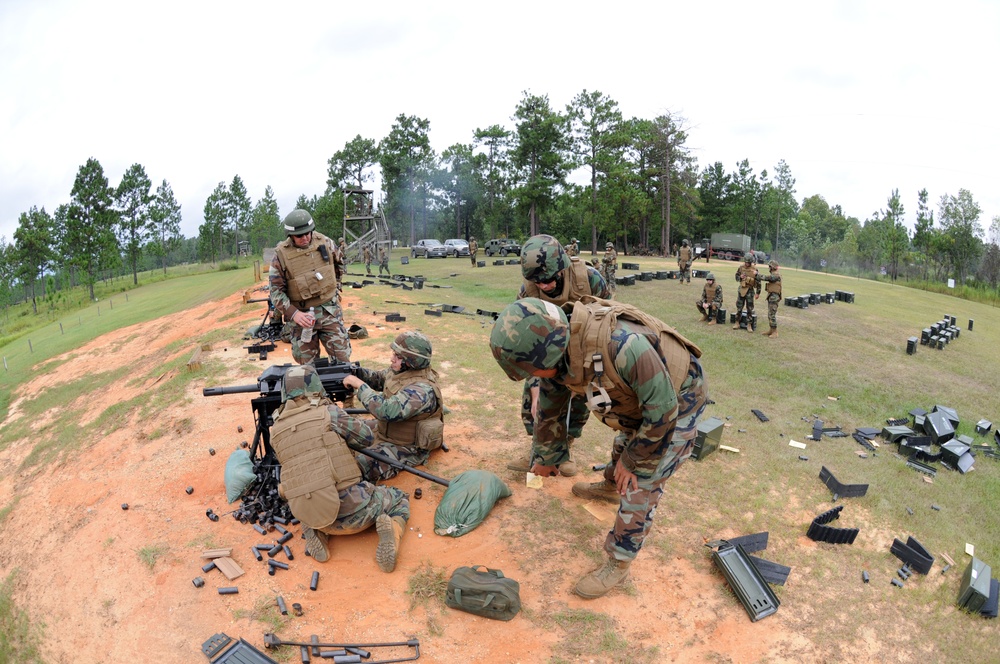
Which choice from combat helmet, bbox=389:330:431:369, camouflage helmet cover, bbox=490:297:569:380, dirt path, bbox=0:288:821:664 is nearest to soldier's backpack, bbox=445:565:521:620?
dirt path, bbox=0:288:821:664

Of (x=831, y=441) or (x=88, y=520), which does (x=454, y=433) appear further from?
(x=831, y=441)

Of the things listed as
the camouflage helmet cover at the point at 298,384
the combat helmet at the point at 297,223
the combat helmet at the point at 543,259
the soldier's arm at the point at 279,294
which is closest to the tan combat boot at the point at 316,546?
the camouflage helmet cover at the point at 298,384

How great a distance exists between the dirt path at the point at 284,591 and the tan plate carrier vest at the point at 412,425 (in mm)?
421

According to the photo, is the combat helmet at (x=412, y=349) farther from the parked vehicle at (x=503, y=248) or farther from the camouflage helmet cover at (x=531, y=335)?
the parked vehicle at (x=503, y=248)

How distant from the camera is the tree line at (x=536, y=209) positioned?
3825 centimetres

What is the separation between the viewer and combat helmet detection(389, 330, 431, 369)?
543 centimetres

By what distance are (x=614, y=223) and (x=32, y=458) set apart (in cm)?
4024

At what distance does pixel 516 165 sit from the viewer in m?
42.7

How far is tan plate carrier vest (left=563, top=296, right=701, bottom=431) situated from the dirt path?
1.40 m

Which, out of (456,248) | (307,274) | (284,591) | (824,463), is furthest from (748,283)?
(456,248)

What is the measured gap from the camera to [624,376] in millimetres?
3631

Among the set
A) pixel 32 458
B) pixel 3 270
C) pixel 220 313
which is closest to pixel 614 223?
pixel 220 313

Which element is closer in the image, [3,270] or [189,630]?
[189,630]

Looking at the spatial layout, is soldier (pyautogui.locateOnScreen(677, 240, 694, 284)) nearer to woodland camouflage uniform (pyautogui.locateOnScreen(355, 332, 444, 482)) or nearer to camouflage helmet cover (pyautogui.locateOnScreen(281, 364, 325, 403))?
woodland camouflage uniform (pyautogui.locateOnScreen(355, 332, 444, 482))
